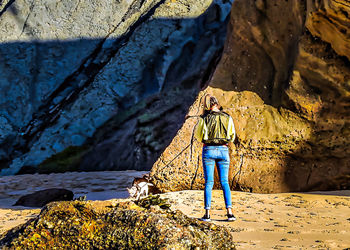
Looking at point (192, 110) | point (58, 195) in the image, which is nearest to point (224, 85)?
point (192, 110)

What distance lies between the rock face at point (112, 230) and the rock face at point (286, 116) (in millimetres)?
2586

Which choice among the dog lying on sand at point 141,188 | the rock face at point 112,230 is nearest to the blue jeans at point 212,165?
the rock face at point 112,230

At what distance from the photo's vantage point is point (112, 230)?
2.01 metres

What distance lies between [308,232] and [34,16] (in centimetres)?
799

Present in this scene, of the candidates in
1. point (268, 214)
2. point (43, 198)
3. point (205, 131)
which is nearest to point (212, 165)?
point (205, 131)

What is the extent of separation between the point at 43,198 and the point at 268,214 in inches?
107

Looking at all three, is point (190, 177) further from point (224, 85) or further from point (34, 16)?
point (34, 16)

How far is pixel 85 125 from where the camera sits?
7.64 m

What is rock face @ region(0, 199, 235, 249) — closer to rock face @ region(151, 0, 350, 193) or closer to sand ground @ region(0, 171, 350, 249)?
sand ground @ region(0, 171, 350, 249)

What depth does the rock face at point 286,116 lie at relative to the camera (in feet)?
14.6

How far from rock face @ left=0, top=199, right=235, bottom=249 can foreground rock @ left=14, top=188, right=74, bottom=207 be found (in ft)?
7.84

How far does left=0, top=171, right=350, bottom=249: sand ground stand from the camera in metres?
2.51

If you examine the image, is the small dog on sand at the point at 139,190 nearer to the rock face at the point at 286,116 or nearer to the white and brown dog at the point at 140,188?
the white and brown dog at the point at 140,188

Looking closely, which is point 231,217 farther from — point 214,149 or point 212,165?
point 214,149
